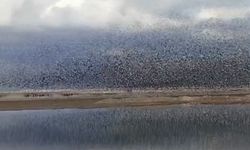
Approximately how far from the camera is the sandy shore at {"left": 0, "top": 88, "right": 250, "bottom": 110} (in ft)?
158

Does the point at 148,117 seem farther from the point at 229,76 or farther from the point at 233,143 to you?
the point at 229,76

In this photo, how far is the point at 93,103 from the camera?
161ft

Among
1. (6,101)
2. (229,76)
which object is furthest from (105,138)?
(229,76)

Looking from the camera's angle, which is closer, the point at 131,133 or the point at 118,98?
the point at 131,133

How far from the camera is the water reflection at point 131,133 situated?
25.5 m

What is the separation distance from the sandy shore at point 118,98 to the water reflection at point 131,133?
1280 centimetres

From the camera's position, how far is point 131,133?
93.2 ft

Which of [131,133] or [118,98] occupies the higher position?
[118,98]

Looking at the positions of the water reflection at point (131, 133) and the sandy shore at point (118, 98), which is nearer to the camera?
the water reflection at point (131, 133)

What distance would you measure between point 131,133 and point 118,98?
2442 cm

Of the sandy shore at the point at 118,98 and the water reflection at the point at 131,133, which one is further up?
the sandy shore at the point at 118,98

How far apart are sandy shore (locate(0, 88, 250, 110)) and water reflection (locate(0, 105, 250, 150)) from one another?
12797 millimetres

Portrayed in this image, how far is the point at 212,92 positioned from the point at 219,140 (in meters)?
31.0

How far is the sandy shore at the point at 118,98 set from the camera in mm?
48281
